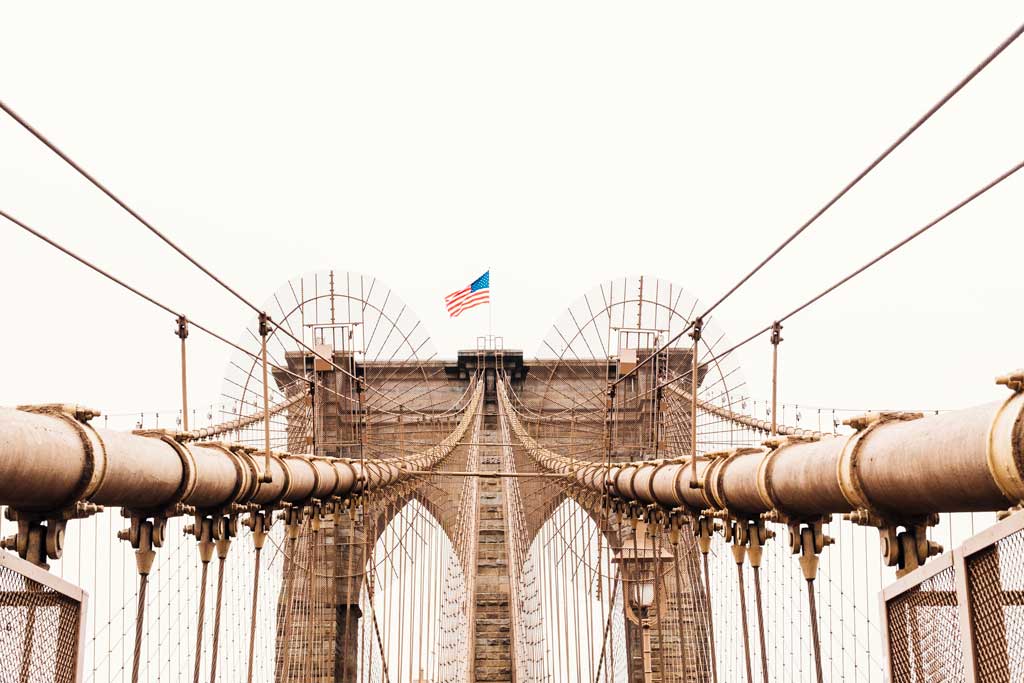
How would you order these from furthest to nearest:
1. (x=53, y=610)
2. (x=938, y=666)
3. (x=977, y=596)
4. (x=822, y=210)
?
1. (x=822, y=210)
2. (x=53, y=610)
3. (x=938, y=666)
4. (x=977, y=596)

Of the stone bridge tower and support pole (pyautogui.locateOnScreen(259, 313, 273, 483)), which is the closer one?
support pole (pyautogui.locateOnScreen(259, 313, 273, 483))

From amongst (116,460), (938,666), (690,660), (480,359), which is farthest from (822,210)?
(480,359)

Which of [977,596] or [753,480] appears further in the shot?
[753,480]

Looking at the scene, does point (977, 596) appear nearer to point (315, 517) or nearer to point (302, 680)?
point (315, 517)

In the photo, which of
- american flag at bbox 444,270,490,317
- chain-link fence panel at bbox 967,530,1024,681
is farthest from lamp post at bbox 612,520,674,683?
american flag at bbox 444,270,490,317

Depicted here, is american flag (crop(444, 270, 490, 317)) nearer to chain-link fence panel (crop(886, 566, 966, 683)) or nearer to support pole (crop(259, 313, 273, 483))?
support pole (crop(259, 313, 273, 483))

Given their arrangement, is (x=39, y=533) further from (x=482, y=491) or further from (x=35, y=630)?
(x=482, y=491)
